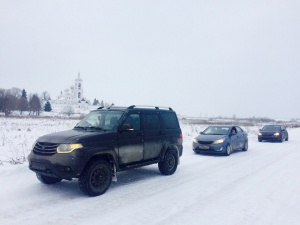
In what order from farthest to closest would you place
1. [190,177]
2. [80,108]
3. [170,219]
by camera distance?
[80,108] < [190,177] < [170,219]

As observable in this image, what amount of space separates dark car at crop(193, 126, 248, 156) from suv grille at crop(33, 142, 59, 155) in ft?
30.0

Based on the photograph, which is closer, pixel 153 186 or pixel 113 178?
pixel 113 178

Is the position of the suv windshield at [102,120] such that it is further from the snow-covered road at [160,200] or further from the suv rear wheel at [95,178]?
the snow-covered road at [160,200]

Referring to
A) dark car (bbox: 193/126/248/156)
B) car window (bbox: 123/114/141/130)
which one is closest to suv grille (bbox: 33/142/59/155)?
car window (bbox: 123/114/141/130)

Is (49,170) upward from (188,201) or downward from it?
upward

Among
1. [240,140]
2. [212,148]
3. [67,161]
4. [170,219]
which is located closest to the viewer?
[170,219]

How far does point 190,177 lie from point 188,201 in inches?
99.5

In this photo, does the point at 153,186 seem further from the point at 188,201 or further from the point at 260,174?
the point at 260,174

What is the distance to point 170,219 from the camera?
16.5 feet

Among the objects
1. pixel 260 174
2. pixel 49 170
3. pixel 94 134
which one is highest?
pixel 94 134

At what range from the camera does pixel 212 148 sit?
13656 mm

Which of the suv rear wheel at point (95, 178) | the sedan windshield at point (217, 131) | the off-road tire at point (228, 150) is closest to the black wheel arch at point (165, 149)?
the suv rear wheel at point (95, 178)

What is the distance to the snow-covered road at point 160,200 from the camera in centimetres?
507

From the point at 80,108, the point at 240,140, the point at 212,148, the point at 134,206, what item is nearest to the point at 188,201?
the point at 134,206
